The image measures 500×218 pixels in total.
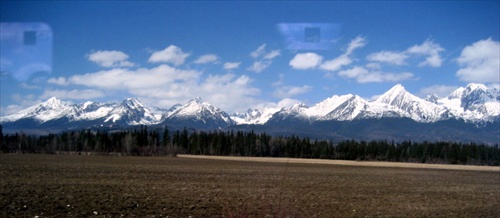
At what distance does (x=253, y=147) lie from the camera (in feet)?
540

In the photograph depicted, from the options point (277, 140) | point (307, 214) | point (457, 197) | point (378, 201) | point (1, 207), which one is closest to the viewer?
point (1, 207)

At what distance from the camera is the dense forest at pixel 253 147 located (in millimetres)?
150125

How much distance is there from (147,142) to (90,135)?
72.8 feet

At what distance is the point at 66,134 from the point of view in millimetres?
166500

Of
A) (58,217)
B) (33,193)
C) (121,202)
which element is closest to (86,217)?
(58,217)

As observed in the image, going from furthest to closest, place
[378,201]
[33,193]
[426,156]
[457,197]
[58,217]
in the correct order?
[426,156] < [457,197] < [378,201] < [33,193] < [58,217]

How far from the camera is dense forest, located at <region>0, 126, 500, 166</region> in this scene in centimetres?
15012

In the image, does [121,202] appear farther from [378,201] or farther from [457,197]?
[457,197]

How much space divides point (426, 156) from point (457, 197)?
138 m

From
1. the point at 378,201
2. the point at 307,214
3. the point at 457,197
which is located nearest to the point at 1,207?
the point at 307,214

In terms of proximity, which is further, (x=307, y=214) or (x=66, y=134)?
(x=66, y=134)

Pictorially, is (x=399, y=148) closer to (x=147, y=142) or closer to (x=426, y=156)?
(x=426, y=156)

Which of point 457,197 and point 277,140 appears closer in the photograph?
point 457,197

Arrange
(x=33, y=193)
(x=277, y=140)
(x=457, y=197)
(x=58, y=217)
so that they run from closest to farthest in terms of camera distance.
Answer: (x=58, y=217) → (x=33, y=193) → (x=457, y=197) → (x=277, y=140)
